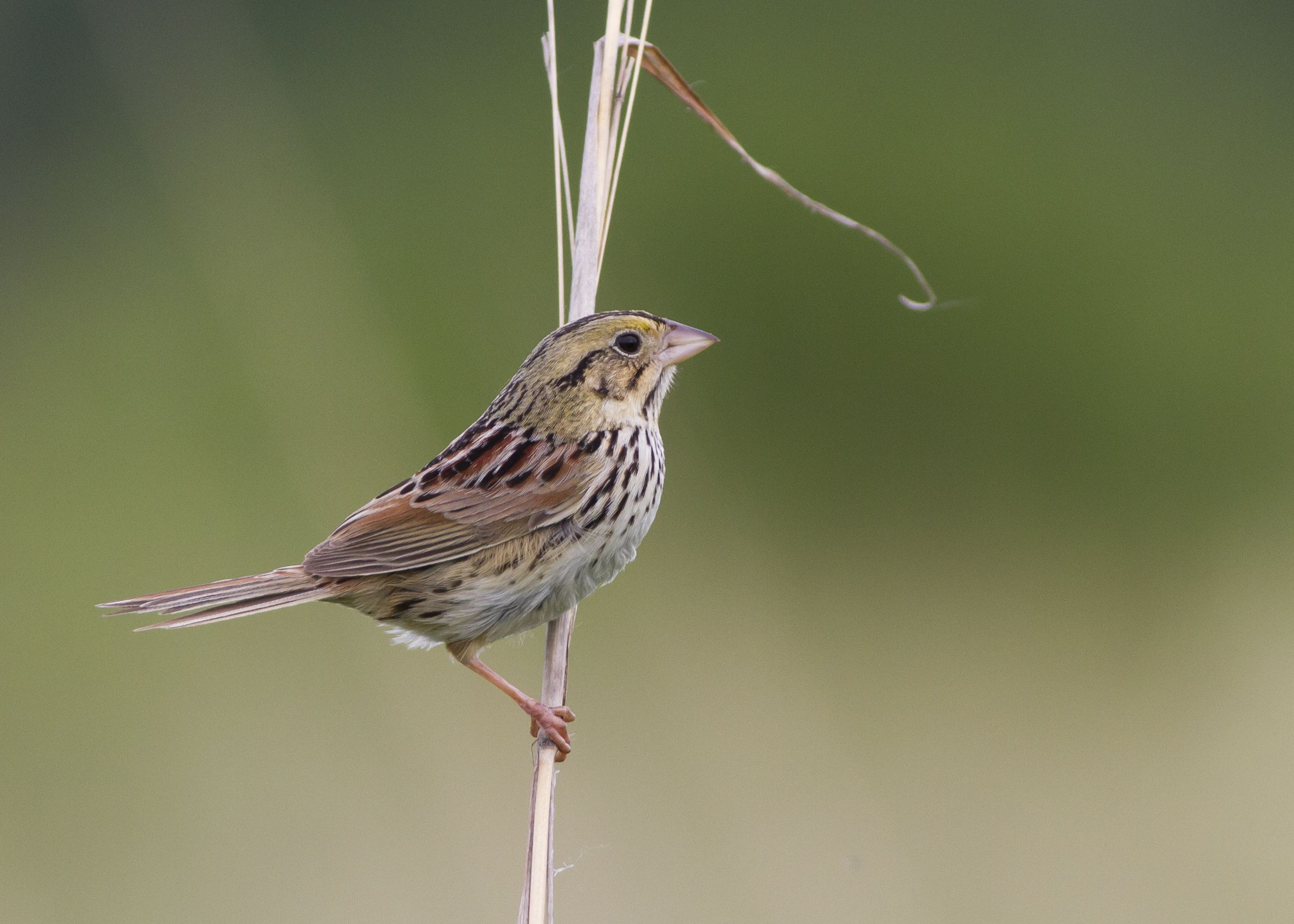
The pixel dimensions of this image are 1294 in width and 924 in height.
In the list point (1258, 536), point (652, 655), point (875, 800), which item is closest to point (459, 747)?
point (652, 655)

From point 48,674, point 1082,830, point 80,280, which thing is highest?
point 80,280

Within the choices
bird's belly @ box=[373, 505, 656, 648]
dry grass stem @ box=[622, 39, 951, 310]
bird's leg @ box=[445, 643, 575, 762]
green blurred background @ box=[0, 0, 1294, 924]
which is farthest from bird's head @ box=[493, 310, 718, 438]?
green blurred background @ box=[0, 0, 1294, 924]

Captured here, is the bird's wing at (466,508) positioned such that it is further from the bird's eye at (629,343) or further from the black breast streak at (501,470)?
the bird's eye at (629,343)

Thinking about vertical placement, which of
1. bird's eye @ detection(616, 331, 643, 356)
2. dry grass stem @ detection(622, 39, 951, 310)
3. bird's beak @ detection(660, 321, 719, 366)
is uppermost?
dry grass stem @ detection(622, 39, 951, 310)

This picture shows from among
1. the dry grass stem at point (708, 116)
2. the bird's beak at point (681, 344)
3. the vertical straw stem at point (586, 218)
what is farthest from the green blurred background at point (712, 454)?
the dry grass stem at point (708, 116)

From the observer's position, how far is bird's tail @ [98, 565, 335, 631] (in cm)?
247

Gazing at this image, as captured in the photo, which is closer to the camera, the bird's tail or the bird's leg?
the bird's tail

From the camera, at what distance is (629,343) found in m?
2.96

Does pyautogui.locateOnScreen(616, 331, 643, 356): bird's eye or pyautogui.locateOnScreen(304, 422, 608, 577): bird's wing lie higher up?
pyautogui.locateOnScreen(616, 331, 643, 356): bird's eye

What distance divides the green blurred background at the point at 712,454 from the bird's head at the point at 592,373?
5.47 ft

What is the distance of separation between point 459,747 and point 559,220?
2425 millimetres

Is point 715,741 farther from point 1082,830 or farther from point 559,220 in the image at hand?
point 559,220

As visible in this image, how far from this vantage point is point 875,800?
182 inches

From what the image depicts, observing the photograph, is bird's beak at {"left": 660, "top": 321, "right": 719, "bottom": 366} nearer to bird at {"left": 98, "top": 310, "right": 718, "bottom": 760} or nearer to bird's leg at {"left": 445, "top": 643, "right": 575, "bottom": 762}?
bird at {"left": 98, "top": 310, "right": 718, "bottom": 760}
